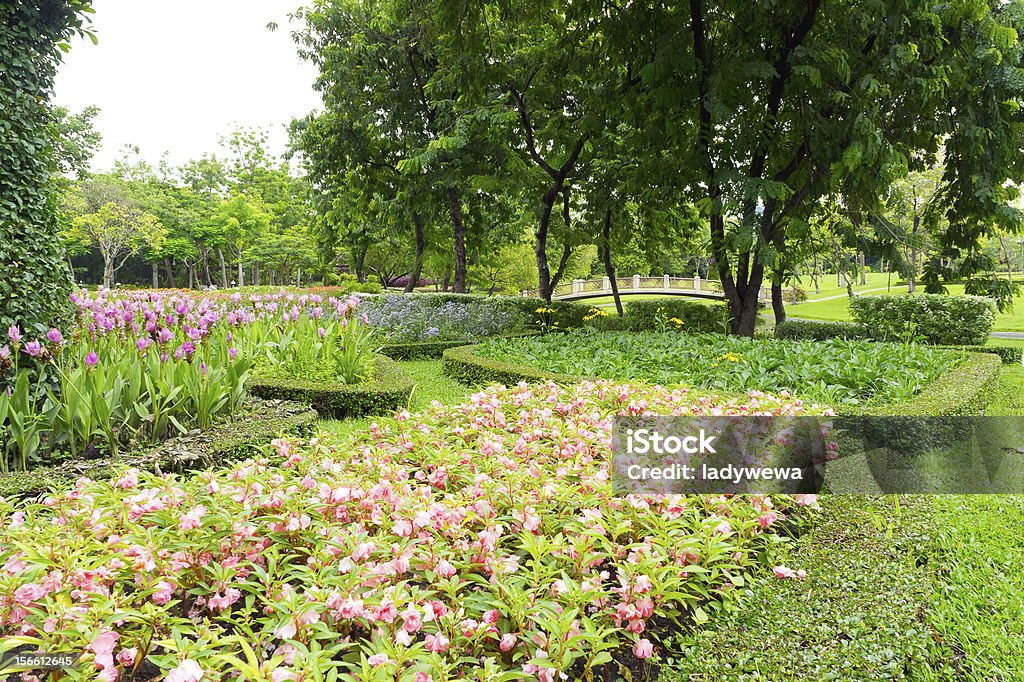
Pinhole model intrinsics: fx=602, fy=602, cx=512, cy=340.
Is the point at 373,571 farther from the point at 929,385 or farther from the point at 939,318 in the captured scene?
the point at 939,318

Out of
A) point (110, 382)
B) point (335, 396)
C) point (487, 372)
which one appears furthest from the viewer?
point (487, 372)

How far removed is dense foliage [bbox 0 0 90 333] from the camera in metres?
3.99

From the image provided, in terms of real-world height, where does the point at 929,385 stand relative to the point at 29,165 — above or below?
below

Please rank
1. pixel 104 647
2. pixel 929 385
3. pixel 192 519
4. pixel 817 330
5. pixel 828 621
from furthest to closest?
1. pixel 817 330
2. pixel 929 385
3. pixel 828 621
4. pixel 192 519
5. pixel 104 647

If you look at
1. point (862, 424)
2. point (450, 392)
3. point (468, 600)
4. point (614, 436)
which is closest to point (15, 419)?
point (468, 600)

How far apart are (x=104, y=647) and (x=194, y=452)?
8.85 ft

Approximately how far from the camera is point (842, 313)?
2502 centimetres

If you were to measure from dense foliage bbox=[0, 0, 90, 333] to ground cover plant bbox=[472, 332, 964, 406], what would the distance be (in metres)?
4.71

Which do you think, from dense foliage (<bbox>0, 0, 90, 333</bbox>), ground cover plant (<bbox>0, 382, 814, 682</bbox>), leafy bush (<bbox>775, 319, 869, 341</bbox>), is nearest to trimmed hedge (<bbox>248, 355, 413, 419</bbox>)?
dense foliage (<bbox>0, 0, 90, 333</bbox>)

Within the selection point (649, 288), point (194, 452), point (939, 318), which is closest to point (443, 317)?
point (194, 452)

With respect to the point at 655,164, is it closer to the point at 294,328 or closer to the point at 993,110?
the point at 993,110

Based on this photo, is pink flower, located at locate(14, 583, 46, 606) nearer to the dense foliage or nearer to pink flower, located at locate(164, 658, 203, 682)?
pink flower, located at locate(164, 658, 203, 682)

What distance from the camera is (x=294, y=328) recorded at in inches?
294

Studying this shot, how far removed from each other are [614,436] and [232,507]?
2086 millimetres
